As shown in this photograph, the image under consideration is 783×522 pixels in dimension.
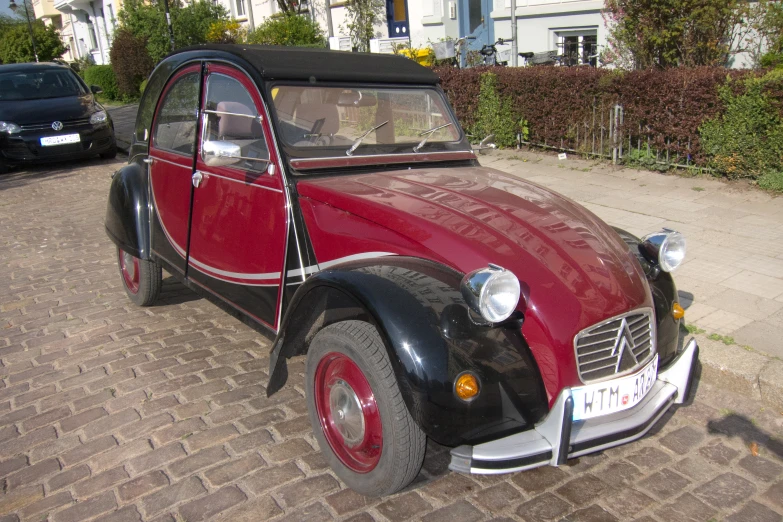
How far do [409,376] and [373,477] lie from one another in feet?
1.97

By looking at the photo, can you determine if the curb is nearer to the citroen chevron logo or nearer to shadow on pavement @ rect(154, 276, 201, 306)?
the citroen chevron logo

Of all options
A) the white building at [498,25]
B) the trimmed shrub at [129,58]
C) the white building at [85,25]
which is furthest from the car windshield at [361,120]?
the white building at [85,25]

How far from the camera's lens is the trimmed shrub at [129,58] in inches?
850

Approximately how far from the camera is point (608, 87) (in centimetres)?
866

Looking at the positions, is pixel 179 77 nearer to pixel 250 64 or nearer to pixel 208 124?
pixel 208 124

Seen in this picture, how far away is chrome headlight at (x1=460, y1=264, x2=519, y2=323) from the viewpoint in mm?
2600

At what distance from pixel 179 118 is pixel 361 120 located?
1.36 m

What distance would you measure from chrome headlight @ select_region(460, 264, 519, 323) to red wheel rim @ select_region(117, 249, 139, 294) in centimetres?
346

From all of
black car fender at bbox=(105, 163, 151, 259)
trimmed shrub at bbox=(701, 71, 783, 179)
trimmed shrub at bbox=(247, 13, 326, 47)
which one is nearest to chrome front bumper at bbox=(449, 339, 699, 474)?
black car fender at bbox=(105, 163, 151, 259)

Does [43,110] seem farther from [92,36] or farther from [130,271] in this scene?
[92,36]

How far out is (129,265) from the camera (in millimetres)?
5426

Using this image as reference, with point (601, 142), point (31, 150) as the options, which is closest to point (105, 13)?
point (31, 150)

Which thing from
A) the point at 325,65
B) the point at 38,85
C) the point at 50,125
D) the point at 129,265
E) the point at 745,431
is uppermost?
the point at 38,85

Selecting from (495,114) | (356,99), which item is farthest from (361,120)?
(495,114)
